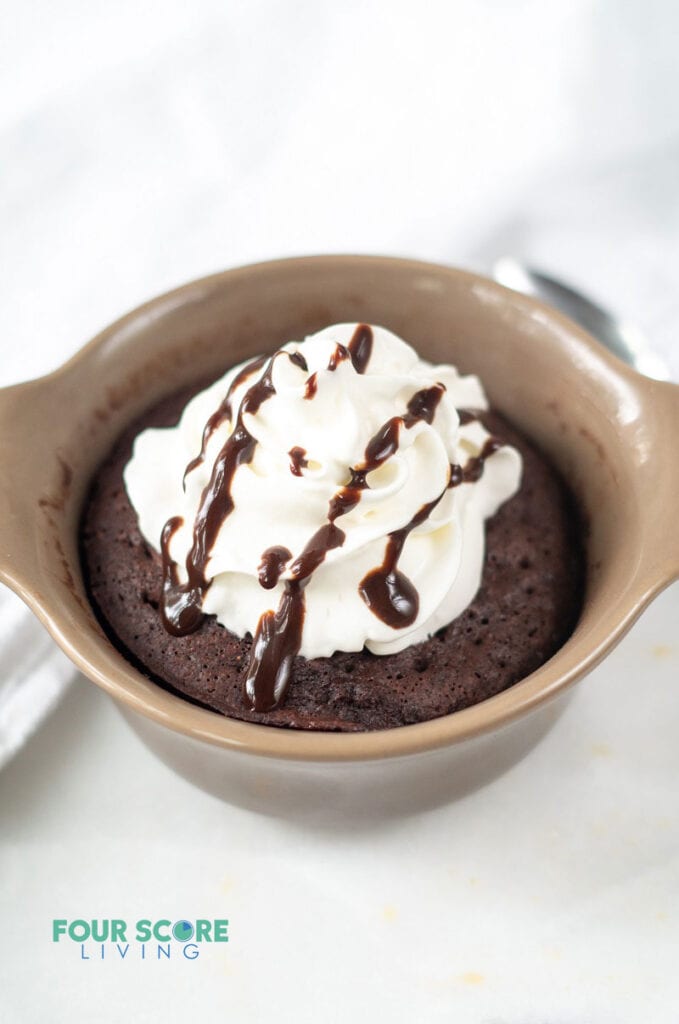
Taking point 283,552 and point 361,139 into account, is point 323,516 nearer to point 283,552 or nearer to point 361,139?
point 283,552

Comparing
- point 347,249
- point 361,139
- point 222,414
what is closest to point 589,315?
point 347,249

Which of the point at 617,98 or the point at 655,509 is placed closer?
the point at 655,509

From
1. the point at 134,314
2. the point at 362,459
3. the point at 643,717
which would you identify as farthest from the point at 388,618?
the point at 134,314

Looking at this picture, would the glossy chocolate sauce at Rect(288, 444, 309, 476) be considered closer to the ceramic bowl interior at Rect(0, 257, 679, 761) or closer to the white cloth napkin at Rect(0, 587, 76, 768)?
the ceramic bowl interior at Rect(0, 257, 679, 761)

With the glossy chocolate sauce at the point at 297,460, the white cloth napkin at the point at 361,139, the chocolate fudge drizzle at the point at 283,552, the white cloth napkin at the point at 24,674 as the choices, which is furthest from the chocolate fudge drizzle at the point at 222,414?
the white cloth napkin at the point at 361,139

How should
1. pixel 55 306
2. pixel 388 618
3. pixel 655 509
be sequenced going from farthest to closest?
pixel 55 306 → pixel 655 509 → pixel 388 618

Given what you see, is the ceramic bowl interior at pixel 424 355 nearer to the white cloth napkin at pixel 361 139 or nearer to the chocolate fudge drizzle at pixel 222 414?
the chocolate fudge drizzle at pixel 222 414

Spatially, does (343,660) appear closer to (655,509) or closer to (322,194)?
(655,509)
